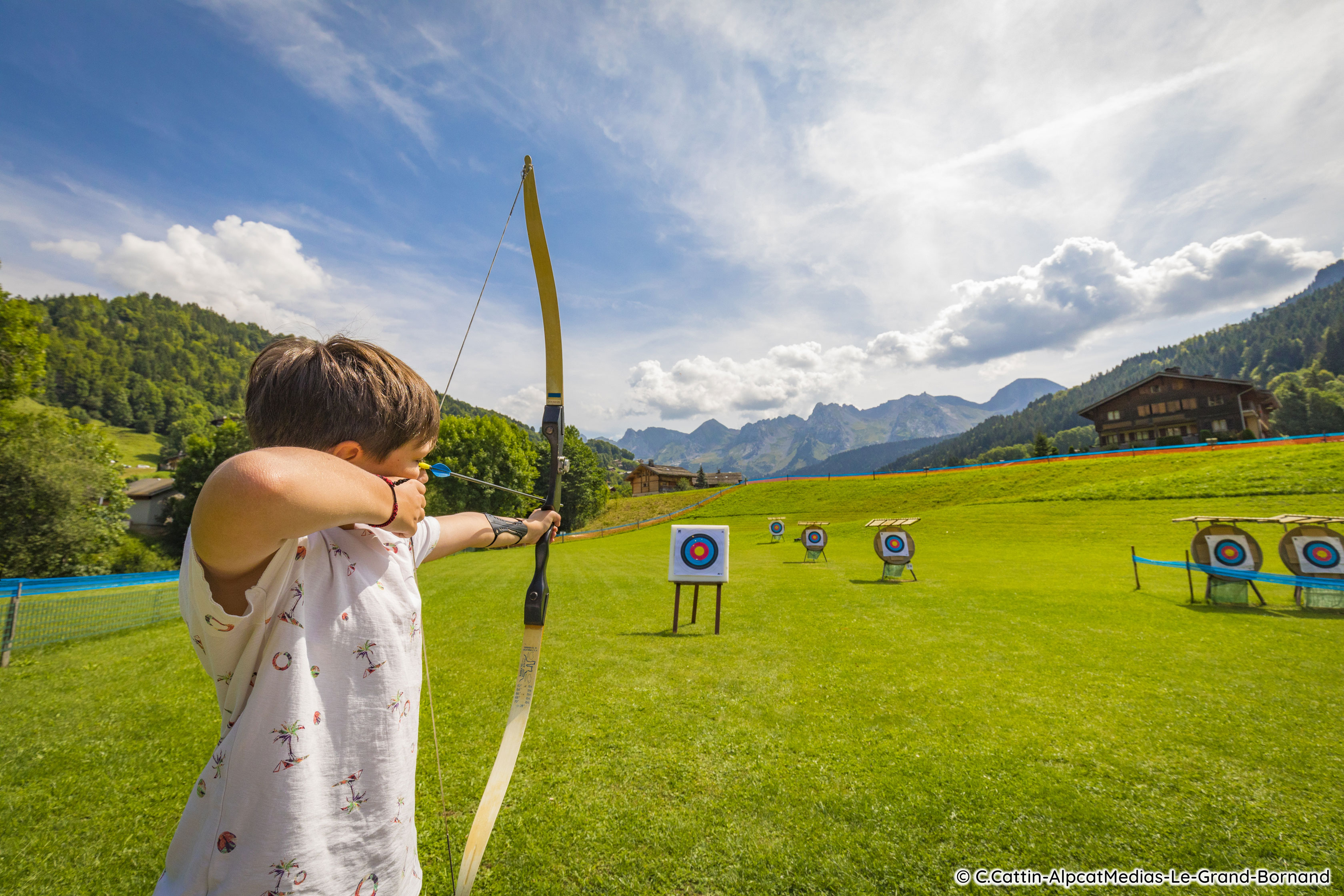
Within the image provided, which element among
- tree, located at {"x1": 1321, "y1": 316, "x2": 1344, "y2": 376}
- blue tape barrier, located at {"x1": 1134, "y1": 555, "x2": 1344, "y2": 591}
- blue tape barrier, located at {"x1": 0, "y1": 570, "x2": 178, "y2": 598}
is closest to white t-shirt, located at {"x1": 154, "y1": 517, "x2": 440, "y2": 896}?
blue tape barrier, located at {"x1": 0, "y1": 570, "x2": 178, "y2": 598}

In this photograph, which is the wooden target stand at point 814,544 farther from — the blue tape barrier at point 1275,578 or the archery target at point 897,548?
the blue tape barrier at point 1275,578

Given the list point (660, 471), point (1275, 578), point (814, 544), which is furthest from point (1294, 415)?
point (1275, 578)

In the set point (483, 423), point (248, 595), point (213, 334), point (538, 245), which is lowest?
point (248, 595)

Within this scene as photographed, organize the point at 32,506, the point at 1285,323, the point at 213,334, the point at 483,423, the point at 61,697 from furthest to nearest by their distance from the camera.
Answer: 1. the point at 213,334
2. the point at 1285,323
3. the point at 483,423
4. the point at 32,506
5. the point at 61,697

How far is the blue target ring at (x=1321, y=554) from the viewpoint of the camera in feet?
27.6

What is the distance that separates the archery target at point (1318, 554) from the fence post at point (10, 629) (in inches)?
703

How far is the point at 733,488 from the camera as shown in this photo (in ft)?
163

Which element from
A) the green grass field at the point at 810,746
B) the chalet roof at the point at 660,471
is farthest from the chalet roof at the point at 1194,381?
the green grass field at the point at 810,746

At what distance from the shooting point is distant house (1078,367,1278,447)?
40.2 m

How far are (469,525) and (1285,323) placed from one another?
556 ft

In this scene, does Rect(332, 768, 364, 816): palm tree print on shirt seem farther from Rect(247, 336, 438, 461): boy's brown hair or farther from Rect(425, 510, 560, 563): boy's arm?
Rect(247, 336, 438, 461): boy's brown hair

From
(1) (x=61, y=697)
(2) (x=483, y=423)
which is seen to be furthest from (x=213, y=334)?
(1) (x=61, y=697)

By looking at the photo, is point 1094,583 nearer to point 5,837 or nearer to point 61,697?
point 5,837

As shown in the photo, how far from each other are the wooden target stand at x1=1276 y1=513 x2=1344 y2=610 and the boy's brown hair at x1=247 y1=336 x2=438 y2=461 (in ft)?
35.8
